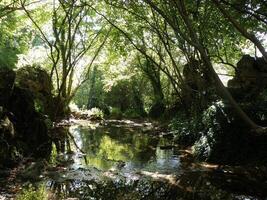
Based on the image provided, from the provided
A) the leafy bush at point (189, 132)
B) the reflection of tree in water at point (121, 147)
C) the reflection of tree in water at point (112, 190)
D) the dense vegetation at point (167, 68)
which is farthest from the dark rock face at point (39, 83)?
the reflection of tree in water at point (112, 190)

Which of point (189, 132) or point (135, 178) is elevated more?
point (189, 132)

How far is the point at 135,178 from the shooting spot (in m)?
7.71

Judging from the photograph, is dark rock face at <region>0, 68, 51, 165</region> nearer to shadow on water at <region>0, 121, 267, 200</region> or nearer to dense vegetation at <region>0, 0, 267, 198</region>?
dense vegetation at <region>0, 0, 267, 198</region>

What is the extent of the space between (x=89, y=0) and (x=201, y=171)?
9919mm

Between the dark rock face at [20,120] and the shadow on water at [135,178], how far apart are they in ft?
1.95

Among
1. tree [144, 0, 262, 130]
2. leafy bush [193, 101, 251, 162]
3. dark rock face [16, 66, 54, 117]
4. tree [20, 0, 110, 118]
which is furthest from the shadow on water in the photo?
tree [20, 0, 110, 118]

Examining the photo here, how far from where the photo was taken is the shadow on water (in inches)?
254

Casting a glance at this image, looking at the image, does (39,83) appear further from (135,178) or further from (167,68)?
(135,178)

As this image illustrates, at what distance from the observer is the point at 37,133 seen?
9945mm

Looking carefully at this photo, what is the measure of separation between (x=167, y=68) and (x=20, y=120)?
11.8 m

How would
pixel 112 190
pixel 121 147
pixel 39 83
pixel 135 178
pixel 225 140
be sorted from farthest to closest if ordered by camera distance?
pixel 39 83, pixel 121 147, pixel 225 140, pixel 135 178, pixel 112 190

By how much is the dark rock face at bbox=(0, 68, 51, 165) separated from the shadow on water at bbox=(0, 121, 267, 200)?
23.5 inches

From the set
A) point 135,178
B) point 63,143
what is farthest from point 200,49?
point 63,143

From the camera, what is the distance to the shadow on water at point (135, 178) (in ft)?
21.1
